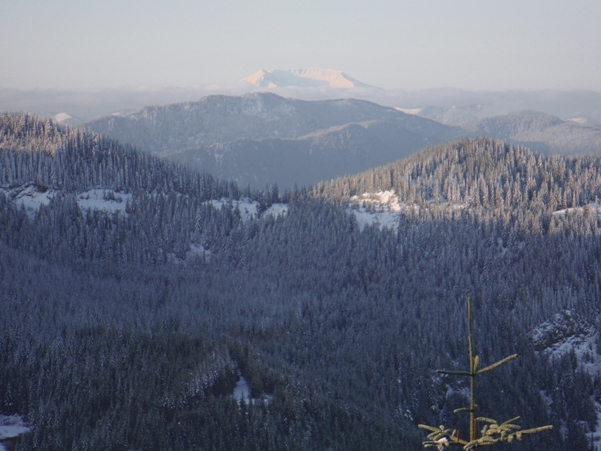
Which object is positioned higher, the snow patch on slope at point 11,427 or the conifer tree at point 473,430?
the conifer tree at point 473,430

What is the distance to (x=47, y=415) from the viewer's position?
147250 millimetres

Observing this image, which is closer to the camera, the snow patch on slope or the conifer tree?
the conifer tree

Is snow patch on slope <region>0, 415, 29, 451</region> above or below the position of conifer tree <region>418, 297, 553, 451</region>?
below

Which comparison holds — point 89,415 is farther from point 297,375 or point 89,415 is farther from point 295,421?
point 297,375

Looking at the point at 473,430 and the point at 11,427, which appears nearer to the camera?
the point at 473,430

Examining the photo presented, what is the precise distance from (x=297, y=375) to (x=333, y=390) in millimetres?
12699

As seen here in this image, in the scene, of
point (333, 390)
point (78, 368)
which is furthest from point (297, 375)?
point (78, 368)

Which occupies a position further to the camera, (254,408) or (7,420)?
(254,408)

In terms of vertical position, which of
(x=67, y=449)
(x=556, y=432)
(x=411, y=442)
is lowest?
(x=556, y=432)

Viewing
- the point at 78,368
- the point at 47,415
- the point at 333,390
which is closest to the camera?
the point at 47,415

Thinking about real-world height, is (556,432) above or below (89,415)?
below

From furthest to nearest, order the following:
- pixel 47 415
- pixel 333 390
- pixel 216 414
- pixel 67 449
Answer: pixel 333 390 → pixel 216 414 → pixel 47 415 → pixel 67 449

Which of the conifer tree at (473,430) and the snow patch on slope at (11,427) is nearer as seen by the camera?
the conifer tree at (473,430)

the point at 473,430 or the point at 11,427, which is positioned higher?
the point at 473,430
